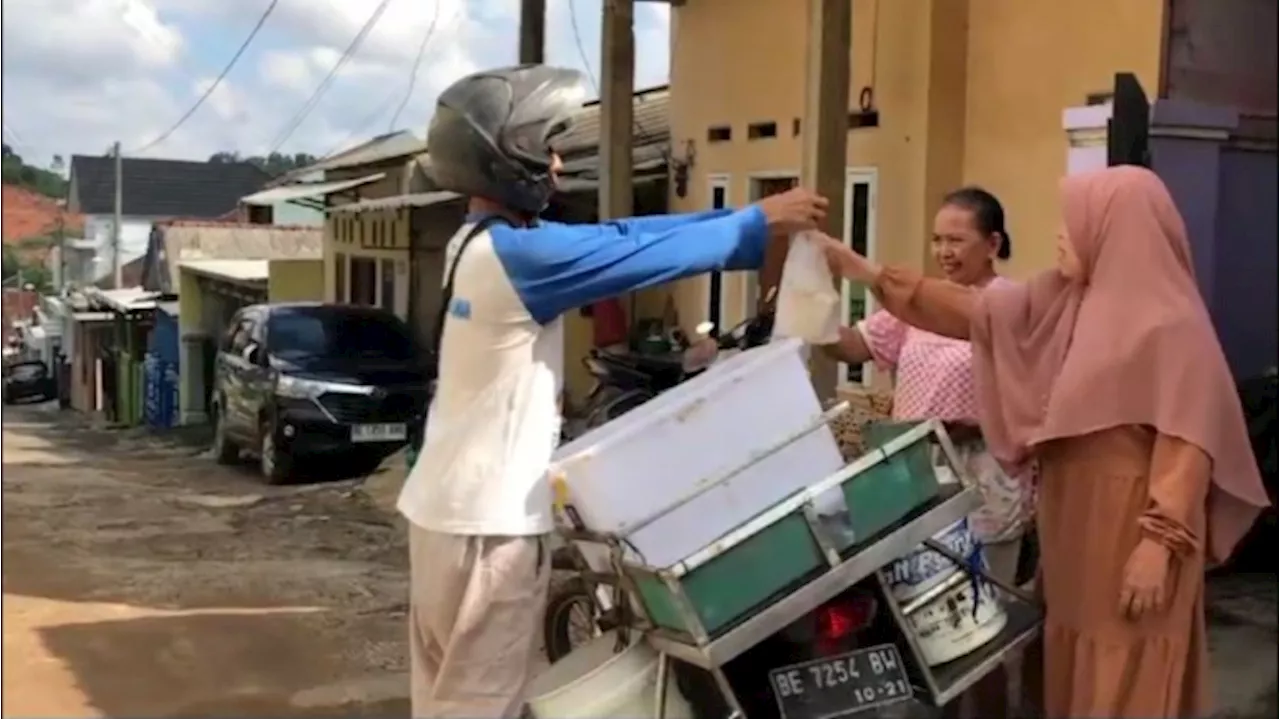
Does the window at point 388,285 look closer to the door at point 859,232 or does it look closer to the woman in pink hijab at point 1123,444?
the door at point 859,232

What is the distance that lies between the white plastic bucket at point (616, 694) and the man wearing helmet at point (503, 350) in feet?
0.44

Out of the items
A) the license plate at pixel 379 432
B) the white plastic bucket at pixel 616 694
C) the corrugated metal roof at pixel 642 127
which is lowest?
the license plate at pixel 379 432

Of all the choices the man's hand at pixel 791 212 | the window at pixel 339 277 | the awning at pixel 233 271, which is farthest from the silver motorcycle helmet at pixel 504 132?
the awning at pixel 233 271

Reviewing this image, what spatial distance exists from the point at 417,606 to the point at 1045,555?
1.46 m

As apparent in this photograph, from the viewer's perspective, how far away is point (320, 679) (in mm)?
6211

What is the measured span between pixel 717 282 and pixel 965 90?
10.6 feet

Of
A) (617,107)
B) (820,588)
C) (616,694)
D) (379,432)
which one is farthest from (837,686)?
(379,432)

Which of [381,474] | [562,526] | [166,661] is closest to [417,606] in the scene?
[562,526]

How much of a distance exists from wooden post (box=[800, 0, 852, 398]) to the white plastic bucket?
4493mm

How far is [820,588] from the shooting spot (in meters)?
3.27

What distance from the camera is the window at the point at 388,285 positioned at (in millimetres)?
20062

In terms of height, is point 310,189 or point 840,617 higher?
point 310,189

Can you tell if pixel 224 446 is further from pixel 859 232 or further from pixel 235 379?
pixel 859 232

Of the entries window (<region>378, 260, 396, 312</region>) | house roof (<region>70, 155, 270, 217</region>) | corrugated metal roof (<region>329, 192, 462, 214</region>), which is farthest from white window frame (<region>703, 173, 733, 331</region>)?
house roof (<region>70, 155, 270, 217</region>)
